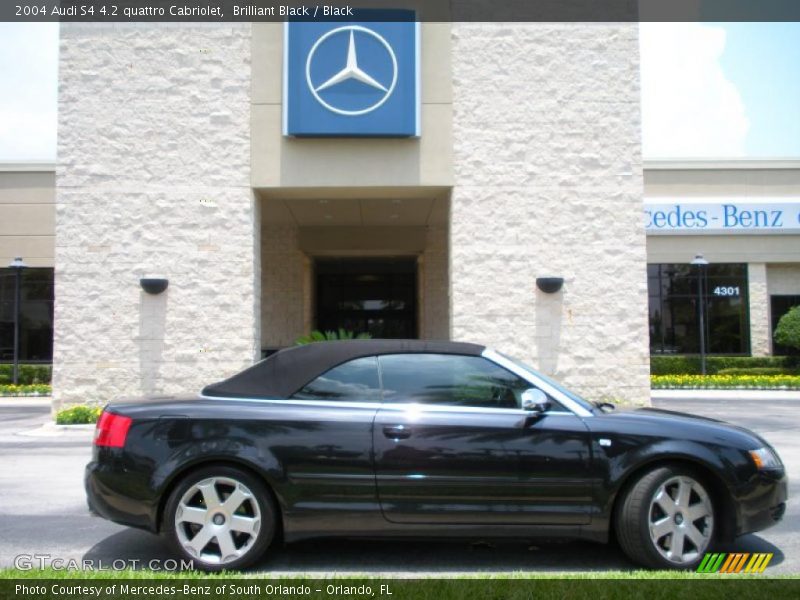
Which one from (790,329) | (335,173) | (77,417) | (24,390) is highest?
(335,173)

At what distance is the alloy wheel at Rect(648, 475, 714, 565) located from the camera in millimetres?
4586

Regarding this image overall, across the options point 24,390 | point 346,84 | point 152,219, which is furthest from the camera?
point 24,390

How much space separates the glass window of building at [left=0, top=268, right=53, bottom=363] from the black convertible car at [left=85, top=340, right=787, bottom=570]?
24.3m

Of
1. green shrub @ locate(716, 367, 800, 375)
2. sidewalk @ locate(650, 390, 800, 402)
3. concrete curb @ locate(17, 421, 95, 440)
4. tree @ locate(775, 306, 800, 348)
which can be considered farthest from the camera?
green shrub @ locate(716, 367, 800, 375)

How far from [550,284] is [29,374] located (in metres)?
19.3

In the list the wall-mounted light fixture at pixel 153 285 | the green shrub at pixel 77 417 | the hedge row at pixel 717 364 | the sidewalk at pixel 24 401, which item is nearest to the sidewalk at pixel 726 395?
the hedge row at pixel 717 364

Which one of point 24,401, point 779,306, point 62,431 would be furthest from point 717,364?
point 24,401

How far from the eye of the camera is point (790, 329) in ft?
78.0

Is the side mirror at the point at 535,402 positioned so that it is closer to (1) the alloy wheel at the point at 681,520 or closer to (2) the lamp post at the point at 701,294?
(1) the alloy wheel at the point at 681,520

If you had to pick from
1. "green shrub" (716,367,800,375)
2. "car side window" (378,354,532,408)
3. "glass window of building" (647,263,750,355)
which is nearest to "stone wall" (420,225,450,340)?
"glass window of building" (647,263,750,355)

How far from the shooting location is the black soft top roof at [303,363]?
493cm

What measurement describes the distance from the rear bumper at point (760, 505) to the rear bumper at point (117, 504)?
3.82 m
